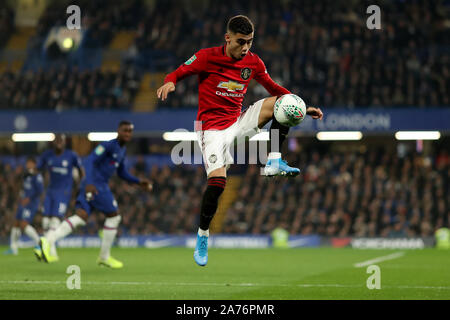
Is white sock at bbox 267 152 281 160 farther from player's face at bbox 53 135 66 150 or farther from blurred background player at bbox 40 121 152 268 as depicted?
player's face at bbox 53 135 66 150

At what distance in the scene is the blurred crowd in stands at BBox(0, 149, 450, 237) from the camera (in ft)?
78.5

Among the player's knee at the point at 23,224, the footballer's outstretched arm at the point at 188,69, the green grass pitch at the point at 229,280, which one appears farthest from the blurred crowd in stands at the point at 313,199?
the footballer's outstretched arm at the point at 188,69

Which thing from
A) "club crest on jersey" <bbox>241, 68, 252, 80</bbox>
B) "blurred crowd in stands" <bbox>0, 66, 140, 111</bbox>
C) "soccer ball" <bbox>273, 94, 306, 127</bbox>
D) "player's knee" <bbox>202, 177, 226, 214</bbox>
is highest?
"blurred crowd in stands" <bbox>0, 66, 140, 111</bbox>

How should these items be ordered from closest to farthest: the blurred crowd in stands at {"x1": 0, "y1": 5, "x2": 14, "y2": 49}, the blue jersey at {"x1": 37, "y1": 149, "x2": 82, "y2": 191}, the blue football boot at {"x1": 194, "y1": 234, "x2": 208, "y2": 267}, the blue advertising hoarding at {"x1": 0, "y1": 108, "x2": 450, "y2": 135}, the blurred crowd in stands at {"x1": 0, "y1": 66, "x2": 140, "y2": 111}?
the blue football boot at {"x1": 194, "y1": 234, "x2": 208, "y2": 267}
the blue jersey at {"x1": 37, "y1": 149, "x2": 82, "y2": 191}
the blue advertising hoarding at {"x1": 0, "y1": 108, "x2": 450, "y2": 135}
the blurred crowd in stands at {"x1": 0, "y1": 66, "x2": 140, "y2": 111}
the blurred crowd in stands at {"x1": 0, "y1": 5, "x2": 14, "y2": 49}

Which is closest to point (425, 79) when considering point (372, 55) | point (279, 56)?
point (372, 55)

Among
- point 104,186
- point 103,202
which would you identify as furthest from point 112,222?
point 104,186

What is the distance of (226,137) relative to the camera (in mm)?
8656

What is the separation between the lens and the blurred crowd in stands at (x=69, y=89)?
26766 mm

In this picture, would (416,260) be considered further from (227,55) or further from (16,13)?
(16,13)

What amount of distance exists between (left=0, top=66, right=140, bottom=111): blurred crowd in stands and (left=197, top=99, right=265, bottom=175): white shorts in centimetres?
1816

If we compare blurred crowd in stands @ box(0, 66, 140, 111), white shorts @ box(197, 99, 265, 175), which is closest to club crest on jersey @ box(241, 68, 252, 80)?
white shorts @ box(197, 99, 265, 175)

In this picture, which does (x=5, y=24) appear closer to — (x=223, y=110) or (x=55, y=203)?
(x=55, y=203)

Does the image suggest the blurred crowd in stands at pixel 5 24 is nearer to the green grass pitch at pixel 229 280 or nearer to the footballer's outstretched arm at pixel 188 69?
the green grass pitch at pixel 229 280

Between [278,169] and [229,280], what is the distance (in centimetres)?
291
